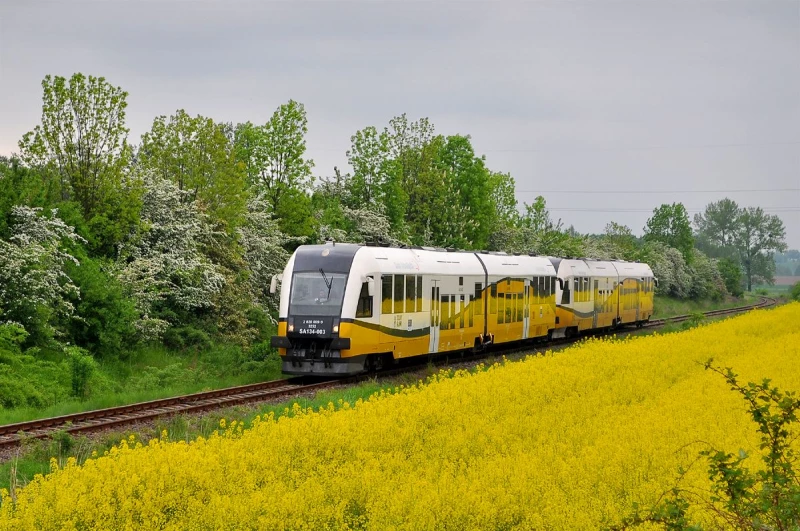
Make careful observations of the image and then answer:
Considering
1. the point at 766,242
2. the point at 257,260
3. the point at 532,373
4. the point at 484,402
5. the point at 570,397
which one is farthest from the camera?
the point at 766,242

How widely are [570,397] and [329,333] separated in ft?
23.6

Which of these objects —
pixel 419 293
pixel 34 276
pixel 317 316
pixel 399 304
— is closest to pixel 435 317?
pixel 419 293

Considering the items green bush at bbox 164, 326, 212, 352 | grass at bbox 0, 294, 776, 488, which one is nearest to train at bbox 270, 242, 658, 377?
grass at bbox 0, 294, 776, 488

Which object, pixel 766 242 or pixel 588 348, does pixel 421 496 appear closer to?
pixel 588 348

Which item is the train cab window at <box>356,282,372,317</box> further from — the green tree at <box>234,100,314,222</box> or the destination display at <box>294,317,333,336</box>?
the green tree at <box>234,100,314,222</box>

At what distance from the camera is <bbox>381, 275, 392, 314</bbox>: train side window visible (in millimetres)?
21281

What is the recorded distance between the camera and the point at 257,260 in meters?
31.3

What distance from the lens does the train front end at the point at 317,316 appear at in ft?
65.9

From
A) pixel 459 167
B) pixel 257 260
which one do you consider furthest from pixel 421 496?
pixel 459 167

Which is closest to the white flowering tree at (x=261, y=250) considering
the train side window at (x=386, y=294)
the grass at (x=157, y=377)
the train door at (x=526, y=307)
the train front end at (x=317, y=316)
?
the grass at (x=157, y=377)

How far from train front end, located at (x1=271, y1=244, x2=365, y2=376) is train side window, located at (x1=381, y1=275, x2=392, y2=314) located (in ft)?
3.49

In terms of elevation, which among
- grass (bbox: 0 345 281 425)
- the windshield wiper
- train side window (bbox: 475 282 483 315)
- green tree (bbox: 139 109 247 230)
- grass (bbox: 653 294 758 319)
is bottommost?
grass (bbox: 653 294 758 319)

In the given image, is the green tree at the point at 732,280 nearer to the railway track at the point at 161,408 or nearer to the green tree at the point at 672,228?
the green tree at the point at 672,228

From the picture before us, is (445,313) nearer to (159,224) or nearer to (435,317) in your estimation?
(435,317)
